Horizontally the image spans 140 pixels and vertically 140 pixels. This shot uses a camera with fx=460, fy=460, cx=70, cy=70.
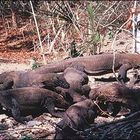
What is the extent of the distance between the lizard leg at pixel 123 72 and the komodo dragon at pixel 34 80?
1170 mm

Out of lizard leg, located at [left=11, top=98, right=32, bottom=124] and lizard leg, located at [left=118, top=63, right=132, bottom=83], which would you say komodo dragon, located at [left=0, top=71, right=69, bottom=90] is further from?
lizard leg, located at [left=118, top=63, right=132, bottom=83]

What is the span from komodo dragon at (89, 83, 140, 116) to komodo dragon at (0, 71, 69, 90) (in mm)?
717

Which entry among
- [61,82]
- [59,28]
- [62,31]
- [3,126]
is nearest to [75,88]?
[61,82]

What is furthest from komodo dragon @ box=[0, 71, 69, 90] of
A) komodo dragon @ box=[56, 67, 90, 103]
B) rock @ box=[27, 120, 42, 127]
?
rock @ box=[27, 120, 42, 127]

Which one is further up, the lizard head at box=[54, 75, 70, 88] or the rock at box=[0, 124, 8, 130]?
the lizard head at box=[54, 75, 70, 88]

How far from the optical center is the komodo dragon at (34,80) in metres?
7.27

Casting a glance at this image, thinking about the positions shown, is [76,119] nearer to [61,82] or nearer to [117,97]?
[117,97]

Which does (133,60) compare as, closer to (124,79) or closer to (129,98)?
(124,79)

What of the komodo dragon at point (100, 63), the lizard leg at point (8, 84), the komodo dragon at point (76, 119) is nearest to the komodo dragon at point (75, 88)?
the komodo dragon at point (76, 119)

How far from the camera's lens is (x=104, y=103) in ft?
22.1

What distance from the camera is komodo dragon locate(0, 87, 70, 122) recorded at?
21.7ft

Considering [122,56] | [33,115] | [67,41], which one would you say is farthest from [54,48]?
[33,115]

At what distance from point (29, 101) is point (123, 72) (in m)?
2.37

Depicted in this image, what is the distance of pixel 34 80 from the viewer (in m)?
7.51
